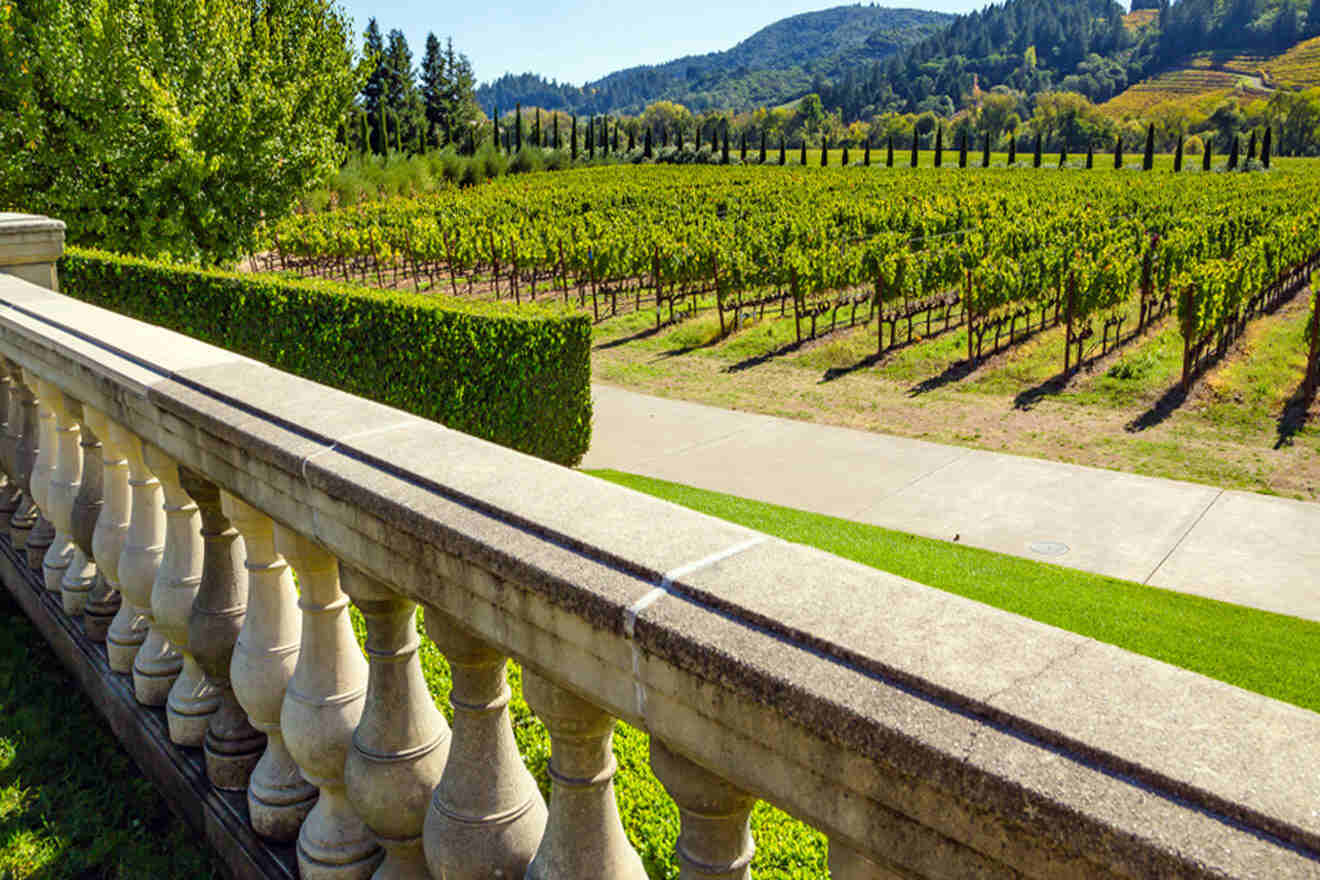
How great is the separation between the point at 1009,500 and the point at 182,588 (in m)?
9.30

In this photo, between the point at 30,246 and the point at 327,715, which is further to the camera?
the point at 30,246

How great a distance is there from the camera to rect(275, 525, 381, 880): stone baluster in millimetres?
2096

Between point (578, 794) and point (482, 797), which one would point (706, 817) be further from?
point (482, 797)

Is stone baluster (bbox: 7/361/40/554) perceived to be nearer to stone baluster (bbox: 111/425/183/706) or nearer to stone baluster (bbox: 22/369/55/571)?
stone baluster (bbox: 22/369/55/571)

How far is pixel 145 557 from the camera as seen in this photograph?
288 cm

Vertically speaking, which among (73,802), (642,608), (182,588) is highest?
(642,608)

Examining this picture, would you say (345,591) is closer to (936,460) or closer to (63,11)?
(936,460)

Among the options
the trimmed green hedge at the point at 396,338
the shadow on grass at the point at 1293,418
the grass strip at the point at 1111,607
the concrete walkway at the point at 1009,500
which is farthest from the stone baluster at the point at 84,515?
the shadow on grass at the point at 1293,418

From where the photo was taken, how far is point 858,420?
14.4 meters

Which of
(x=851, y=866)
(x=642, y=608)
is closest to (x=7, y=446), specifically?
(x=642, y=608)

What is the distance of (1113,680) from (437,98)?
8470 cm

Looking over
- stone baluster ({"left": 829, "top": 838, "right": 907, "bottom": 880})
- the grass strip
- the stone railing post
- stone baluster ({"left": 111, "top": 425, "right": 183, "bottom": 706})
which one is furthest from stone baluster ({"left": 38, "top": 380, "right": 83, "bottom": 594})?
the grass strip

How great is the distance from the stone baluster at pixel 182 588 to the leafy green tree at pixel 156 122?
1270cm

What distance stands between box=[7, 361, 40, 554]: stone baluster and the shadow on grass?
13.9m
